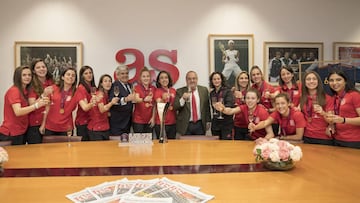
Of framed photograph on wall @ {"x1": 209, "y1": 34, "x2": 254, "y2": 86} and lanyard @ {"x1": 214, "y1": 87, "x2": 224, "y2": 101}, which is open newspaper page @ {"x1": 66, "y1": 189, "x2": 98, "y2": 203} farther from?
framed photograph on wall @ {"x1": 209, "y1": 34, "x2": 254, "y2": 86}

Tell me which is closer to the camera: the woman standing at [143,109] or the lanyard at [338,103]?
the lanyard at [338,103]

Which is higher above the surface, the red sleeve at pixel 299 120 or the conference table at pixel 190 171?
the red sleeve at pixel 299 120

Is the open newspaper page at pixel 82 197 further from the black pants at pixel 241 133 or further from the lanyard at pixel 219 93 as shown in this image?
the lanyard at pixel 219 93

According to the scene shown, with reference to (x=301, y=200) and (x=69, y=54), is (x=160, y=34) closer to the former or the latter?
(x=69, y=54)

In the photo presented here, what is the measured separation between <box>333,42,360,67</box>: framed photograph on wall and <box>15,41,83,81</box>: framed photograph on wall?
4.74m

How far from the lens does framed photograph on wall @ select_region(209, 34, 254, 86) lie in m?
5.29

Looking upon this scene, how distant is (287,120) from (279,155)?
1588 mm

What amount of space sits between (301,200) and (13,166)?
2098mm

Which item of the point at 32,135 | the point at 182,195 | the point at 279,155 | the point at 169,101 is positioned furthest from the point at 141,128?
the point at 182,195

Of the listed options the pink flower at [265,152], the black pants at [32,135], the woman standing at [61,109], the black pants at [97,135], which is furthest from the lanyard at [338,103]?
the black pants at [32,135]

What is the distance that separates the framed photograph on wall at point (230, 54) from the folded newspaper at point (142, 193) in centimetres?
364

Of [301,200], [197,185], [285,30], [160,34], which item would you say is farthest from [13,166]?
[285,30]

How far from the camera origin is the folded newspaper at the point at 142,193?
163 centimetres

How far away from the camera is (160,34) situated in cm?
520
